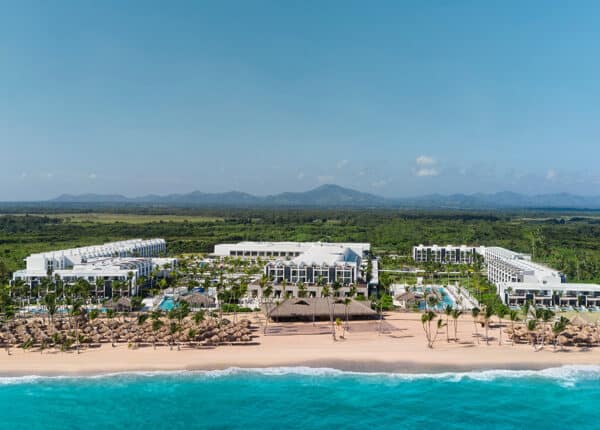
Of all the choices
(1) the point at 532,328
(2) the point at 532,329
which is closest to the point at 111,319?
(1) the point at 532,328

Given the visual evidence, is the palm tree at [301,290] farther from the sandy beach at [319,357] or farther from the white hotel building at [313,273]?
the sandy beach at [319,357]

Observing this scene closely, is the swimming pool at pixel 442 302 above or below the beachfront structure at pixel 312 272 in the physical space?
below

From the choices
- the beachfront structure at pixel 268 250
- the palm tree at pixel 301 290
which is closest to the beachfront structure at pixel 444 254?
the beachfront structure at pixel 268 250

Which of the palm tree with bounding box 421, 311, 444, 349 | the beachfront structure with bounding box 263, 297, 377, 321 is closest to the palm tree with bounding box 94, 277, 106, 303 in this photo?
the beachfront structure with bounding box 263, 297, 377, 321

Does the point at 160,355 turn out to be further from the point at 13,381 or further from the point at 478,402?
the point at 478,402

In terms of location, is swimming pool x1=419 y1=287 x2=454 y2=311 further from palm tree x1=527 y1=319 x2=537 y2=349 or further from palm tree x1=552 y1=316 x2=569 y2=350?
palm tree x1=552 y1=316 x2=569 y2=350
